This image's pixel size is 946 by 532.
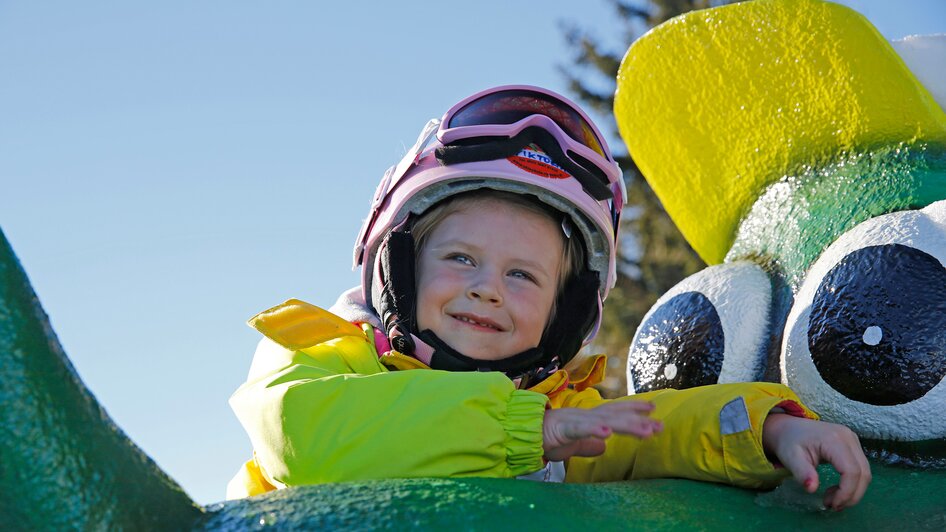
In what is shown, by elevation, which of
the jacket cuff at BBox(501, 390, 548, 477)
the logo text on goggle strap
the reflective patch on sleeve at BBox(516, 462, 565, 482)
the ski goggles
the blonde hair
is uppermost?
the ski goggles

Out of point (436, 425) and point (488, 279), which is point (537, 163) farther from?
point (436, 425)

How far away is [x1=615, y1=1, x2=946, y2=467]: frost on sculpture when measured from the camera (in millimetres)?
1812

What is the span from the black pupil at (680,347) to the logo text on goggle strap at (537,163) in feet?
1.27

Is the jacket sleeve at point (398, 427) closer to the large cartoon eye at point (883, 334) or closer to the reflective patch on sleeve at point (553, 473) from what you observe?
the reflective patch on sleeve at point (553, 473)

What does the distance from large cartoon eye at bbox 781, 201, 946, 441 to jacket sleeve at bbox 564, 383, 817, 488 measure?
0.17m

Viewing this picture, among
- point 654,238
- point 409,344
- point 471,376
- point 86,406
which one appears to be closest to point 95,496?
point 86,406

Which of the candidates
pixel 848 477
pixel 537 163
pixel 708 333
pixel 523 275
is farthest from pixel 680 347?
pixel 848 477

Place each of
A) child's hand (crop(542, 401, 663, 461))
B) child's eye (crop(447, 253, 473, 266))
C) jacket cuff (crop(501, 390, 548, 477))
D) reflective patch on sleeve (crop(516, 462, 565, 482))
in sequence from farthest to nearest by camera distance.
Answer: child's eye (crop(447, 253, 473, 266)), reflective patch on sleeve (crop(516, 462, 565, 482)), jacket cuff (crop(501, 390, 548, 477)), child's hand (crop(542, 401, 663, 461))

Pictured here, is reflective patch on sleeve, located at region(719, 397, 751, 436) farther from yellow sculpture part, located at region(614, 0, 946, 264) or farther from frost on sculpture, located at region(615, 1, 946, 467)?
yellow sculpture part, located at region(614, 0, 946, 264)

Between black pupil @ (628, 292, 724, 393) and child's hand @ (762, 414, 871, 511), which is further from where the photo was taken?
black pupil @ (628, 292, 724, 393)

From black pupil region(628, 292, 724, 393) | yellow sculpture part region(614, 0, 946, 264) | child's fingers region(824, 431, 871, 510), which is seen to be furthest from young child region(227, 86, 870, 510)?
yellow sculpture part region(614, 0, 946, 264)

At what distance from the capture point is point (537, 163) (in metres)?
2.16

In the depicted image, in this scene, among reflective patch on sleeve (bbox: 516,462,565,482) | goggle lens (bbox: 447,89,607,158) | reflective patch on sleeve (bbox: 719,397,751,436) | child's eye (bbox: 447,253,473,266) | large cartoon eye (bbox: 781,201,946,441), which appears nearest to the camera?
reflective patch on sleeve (bbox: 719,397,751,436)

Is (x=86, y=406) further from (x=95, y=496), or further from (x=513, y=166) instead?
(x=513, y=166)
